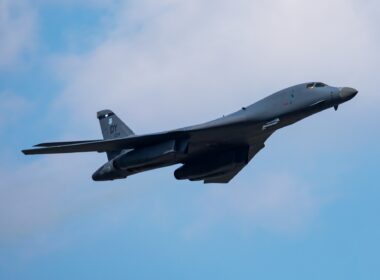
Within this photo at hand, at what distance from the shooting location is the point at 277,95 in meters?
44.9

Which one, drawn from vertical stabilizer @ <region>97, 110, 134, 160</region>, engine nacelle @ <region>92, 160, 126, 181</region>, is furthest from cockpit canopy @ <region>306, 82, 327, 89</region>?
vertical stabilizer @ <region>97, 110, 134, 160</region>

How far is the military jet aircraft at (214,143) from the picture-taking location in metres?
44.3

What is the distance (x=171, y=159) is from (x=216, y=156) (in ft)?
9.92

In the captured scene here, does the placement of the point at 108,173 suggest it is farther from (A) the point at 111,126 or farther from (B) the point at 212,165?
(A) the point at 111,126

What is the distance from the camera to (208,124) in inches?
1788

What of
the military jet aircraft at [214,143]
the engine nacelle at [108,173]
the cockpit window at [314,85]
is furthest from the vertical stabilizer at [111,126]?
the cockpit window at [314,85]

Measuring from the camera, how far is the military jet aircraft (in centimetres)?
4428

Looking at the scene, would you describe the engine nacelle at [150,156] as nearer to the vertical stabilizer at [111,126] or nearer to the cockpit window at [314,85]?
the vertical stabilizer at [111,126]

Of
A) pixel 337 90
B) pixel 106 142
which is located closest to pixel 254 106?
pixel 337 90

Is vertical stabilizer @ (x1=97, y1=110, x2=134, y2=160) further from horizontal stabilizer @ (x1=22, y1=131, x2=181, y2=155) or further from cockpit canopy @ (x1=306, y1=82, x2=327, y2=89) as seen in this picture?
cockpit canopy @ (x1=306, y1=82, x2=327, y2=89)

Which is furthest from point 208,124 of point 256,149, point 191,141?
point 256,149

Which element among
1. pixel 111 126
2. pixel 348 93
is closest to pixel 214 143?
pixel 348 93

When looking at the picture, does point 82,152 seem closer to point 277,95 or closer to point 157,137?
point 157,137

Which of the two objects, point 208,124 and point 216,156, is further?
point 216,156
